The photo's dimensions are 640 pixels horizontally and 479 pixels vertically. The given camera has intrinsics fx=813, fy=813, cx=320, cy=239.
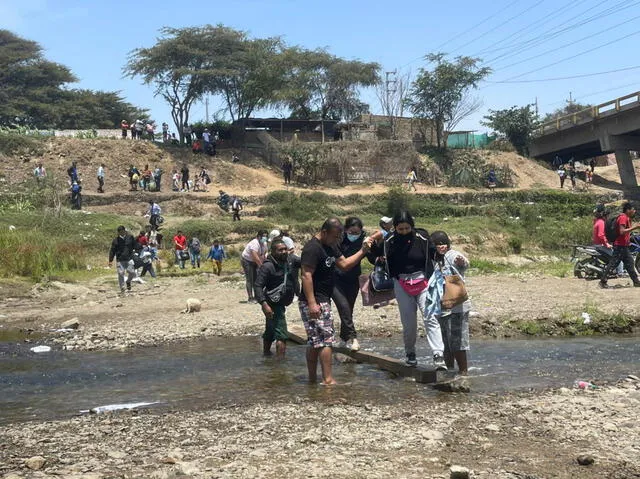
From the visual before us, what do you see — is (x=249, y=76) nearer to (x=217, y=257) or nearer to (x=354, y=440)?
(x=217, y=257)

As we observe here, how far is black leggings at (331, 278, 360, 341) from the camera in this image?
10.4m

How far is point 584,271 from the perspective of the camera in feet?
61.5

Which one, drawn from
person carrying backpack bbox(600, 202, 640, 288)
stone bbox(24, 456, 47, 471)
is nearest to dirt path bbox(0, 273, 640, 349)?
person carrying backpack bbox(600, 202, 640, 288)

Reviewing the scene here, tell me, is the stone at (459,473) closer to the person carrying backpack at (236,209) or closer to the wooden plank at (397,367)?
the wooden plank at (397,367)

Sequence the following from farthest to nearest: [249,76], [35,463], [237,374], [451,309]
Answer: [249,76], [237,374], [451,309], [35,463]

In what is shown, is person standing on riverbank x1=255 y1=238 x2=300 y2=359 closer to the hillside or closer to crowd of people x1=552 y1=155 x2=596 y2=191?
the hillside

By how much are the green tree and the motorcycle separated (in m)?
47.6

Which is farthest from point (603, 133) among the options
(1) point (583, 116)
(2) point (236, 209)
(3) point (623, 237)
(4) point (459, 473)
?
(4) point (459, 473)

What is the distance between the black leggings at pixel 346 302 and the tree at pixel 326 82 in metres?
45.3

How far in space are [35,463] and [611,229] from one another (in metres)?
13.5

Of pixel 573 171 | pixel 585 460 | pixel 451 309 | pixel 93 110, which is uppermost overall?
pixel 93 110

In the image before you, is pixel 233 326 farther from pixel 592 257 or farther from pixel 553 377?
pixel 592 257

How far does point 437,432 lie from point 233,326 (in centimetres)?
786

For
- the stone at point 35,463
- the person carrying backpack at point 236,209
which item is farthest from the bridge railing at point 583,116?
the stone at point 35,463
